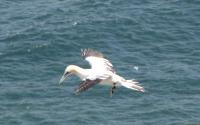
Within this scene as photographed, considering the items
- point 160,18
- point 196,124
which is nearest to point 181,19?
point 160,18

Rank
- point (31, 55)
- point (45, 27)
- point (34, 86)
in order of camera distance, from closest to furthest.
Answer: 1. point (34, 86)
2. point (31, 55)
3. point (45, 27)

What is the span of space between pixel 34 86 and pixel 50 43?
900cm

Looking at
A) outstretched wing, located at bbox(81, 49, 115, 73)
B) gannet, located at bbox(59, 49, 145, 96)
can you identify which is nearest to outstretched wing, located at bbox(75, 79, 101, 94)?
gannet, located at bbox(59, 49, 145, 96)

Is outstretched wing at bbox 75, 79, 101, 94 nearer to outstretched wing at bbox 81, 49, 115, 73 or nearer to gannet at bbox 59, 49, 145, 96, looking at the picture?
gannet at bbox 59, 49, 145, 96

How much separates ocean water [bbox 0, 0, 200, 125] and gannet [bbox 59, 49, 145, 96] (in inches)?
685

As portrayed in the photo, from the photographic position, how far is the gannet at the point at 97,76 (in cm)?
4078

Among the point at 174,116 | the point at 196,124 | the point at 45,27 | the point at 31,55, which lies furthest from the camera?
the point at 45,27

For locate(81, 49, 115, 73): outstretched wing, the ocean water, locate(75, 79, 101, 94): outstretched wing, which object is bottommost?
the ocean water

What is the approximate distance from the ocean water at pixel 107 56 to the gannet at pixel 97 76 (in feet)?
57.0

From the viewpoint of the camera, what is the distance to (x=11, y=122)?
2483 inches

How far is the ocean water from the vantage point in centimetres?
6525

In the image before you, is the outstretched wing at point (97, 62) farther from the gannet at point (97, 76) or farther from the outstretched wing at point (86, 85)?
the outstretched wing at point (86, 85)

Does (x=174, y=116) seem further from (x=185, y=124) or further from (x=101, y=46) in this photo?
(x=101, y=46)

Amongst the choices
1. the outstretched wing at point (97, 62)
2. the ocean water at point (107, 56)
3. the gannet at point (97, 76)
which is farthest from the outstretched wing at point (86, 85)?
the ocean water at point (107, 56)
